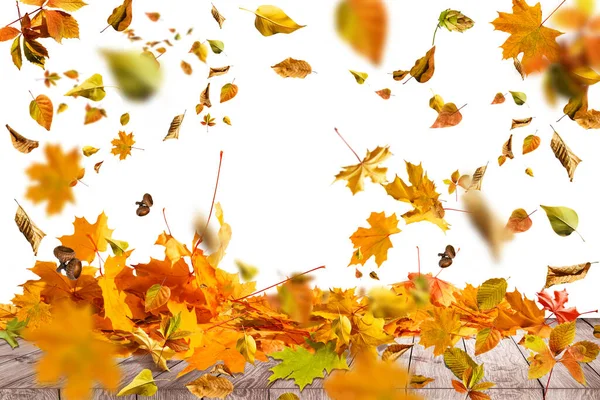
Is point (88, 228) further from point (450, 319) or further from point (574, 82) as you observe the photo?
point (574, 82)

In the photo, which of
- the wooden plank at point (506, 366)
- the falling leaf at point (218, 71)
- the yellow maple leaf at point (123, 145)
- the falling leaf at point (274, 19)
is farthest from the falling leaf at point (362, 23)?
the yellow maple leaf at point (123, 145)

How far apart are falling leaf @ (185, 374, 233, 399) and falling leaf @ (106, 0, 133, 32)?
0.91 ft

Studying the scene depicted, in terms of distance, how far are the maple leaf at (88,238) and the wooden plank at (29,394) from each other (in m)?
0.21

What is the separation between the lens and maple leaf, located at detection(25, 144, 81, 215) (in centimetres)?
70

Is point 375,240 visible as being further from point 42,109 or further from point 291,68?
point 42,109

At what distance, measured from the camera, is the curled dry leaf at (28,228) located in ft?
1.69

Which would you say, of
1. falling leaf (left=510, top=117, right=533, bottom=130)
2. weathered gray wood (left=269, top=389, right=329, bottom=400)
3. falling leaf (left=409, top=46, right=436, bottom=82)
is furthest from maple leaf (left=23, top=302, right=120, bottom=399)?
falling leaf (left=510, top=117, right=533, bottom=130)

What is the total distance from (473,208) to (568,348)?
0.69 feet

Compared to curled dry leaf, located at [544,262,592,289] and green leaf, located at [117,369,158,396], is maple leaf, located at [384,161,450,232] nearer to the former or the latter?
curled dry leaf, located at [544,262,592,289]

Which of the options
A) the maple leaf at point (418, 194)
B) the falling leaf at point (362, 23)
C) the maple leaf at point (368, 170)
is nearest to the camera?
Result: the falling leaf at point (362, 23)

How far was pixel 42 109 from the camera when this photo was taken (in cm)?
55

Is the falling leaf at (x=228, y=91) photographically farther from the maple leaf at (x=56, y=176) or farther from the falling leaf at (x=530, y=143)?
the falling leaf at (x=530, y=143)

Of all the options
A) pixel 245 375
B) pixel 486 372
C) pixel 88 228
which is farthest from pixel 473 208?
pixel 88 228

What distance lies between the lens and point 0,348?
67cm
